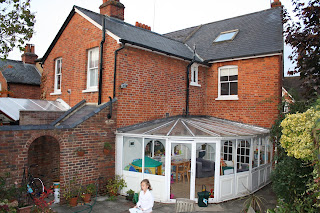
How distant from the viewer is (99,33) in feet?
35.3

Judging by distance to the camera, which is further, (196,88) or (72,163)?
(196,88)

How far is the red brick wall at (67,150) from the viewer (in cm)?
702

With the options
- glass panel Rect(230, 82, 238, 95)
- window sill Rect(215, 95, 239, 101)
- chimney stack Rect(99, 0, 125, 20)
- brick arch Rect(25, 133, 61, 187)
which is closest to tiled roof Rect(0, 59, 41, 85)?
chimney stack Rect(99, 0, 125, 20)

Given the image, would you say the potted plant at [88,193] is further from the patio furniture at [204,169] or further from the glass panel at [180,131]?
the patio furniture at [204,169]

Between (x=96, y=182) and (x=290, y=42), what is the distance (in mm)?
9120

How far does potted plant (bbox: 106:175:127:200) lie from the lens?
9.14 metres

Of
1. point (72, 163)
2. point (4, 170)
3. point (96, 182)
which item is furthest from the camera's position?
point (96, 182)

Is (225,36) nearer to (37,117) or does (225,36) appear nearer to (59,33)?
(59,33)

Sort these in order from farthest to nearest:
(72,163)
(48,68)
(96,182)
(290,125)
A: (48,68)
(96,182)
(72,163)
(290,125)

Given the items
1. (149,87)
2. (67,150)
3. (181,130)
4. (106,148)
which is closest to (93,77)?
(149,87)

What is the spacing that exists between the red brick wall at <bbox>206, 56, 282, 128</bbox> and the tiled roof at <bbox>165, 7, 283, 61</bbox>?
1.80ft

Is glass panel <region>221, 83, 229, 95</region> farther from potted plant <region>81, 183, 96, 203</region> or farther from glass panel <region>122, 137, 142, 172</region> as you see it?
potted plant <region>81, 183, 96, 203</region>

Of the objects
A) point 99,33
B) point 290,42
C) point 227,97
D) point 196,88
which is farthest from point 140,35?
point 290,42

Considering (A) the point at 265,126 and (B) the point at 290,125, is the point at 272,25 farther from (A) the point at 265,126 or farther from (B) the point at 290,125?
(B) the point at 290,125
